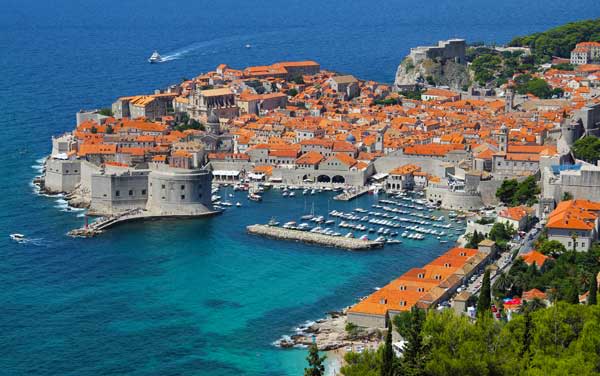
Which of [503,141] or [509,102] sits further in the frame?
[509,102]

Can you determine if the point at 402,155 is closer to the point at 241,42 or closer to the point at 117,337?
the point at 117,337

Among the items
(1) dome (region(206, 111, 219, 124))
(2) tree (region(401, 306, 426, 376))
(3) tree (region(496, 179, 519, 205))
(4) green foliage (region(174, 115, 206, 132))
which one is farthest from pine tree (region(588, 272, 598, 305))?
(4) green foliage (region(174, 115, 206, 132))

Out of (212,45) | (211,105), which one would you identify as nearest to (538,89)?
(211,105)

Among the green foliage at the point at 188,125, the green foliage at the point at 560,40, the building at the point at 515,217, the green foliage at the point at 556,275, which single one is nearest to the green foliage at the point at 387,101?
the green foliage at the point at 188,125

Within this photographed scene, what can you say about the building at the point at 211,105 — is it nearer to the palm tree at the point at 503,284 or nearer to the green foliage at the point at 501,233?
the green foliage at the point at 501,233

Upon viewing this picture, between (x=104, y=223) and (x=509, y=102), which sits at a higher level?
(x=509, y=102)

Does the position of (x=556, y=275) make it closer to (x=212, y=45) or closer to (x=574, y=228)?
(x=574, y=228)
